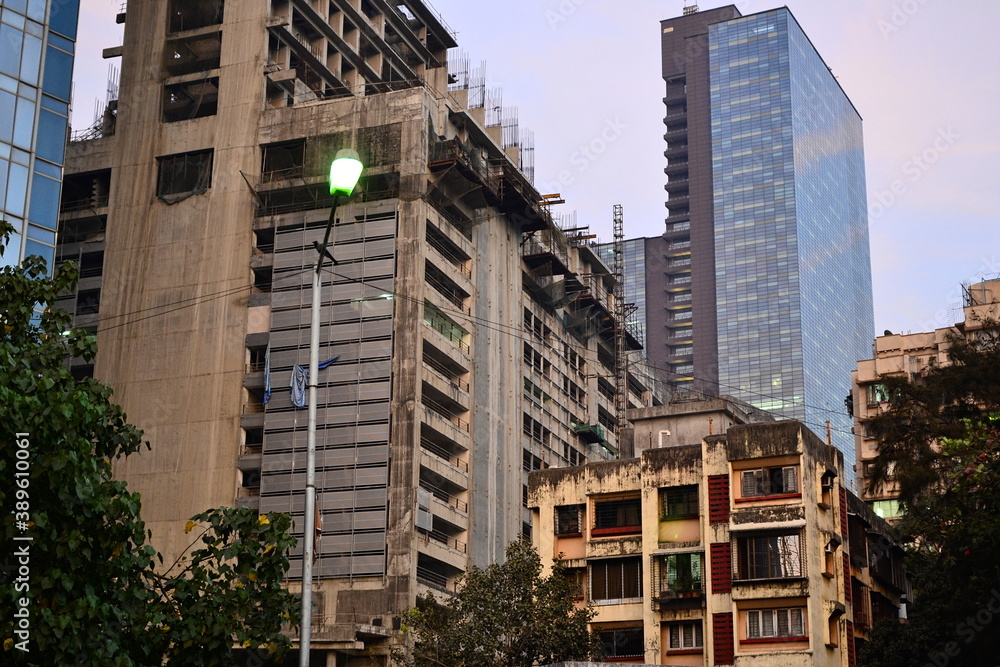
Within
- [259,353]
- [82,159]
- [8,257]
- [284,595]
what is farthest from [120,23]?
[284,595]

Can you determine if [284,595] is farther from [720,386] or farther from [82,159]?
[720,386]

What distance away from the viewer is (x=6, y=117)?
4981 centimetres

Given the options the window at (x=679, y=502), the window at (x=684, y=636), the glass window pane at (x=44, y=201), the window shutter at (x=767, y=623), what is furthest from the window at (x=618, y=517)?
the glass window pane at (x=44, y=201)

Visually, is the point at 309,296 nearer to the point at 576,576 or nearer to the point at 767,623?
the point at 576,576

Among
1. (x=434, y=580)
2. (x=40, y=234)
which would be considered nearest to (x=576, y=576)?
(x=434, y=580)

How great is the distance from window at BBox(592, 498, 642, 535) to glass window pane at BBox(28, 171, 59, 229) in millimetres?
25201

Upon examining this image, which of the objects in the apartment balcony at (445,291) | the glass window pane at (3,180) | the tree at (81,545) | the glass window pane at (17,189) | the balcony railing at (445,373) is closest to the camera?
the tree at (81,545)

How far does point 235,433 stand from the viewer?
79.2 m

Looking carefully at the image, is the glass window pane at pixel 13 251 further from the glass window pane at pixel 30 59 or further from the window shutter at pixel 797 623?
the window shutter at pixel 797 623

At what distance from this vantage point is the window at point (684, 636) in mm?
52750

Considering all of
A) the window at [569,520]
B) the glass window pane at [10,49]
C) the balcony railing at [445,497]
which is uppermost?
the glass window pane at [10,49]

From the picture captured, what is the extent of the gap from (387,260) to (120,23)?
32.9 meters

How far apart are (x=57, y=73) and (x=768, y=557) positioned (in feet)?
113

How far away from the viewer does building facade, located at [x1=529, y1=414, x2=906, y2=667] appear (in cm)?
5103
